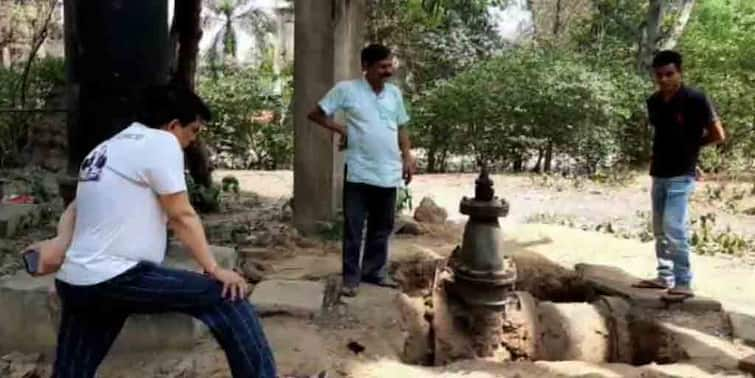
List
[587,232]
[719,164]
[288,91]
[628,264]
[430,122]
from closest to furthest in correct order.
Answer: [628,264] < [587,232] < [719,164] < [430,122] < [288,91]

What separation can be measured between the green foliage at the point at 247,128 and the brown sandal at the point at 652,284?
310 inches

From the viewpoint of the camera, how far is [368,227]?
14.8ft

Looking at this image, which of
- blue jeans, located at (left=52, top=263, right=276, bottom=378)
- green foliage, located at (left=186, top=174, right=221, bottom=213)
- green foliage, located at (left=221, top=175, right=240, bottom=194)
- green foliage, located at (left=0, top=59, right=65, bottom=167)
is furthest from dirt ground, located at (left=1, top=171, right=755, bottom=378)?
green foliage, located at (left=0, top=59, right=65, bottom=167)

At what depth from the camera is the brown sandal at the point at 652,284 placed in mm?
4606

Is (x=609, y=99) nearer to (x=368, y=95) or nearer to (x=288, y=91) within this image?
(x=288, y=91)

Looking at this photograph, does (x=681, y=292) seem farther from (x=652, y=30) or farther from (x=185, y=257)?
(x=652, y=30)

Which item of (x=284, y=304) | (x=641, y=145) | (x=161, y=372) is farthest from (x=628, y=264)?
(x=641, y=145)

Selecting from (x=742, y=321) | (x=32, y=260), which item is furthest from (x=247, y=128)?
(x=32, y=260)

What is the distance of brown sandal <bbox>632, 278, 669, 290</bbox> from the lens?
461 centimetres

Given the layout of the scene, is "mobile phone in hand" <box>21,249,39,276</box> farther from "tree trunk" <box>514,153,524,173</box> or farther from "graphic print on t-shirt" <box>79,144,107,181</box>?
"tree trunk" <box>514,153,524,173</box>

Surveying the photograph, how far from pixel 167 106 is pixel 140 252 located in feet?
1.58

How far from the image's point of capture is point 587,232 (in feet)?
22.3

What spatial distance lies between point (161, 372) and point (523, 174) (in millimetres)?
8848

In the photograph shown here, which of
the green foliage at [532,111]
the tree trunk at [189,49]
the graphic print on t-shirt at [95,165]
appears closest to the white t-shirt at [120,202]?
the graphic print on t-shirt at [95,165]
